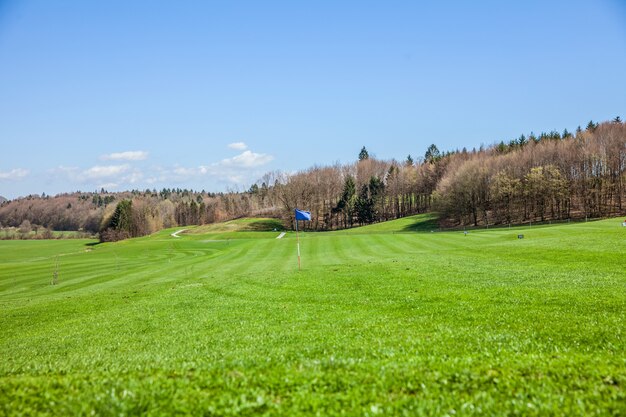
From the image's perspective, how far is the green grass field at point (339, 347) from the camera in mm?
6473

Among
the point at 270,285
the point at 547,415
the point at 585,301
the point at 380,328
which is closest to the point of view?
the point at 547,415

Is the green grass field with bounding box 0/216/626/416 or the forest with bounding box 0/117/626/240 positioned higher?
the forest with bounding box 0/117/626/240

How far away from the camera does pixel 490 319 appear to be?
12703mm

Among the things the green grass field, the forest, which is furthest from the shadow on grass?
the green grass field

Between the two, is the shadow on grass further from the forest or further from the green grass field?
the green grass field

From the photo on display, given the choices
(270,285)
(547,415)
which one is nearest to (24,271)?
(270,285)

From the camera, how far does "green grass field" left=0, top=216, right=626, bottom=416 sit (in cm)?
647

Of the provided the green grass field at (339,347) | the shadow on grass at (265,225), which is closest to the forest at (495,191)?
the shadow on grass at (265,225)

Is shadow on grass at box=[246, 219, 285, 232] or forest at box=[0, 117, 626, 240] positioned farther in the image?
shadow on grass at box=[246, 219, 285, 232]

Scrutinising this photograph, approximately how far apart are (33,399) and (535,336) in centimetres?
1155

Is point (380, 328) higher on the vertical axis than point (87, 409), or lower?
lower

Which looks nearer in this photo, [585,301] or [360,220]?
[585,301]

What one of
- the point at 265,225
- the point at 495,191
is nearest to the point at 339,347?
the point at 495,191

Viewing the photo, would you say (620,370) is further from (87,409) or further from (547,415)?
(87,409)
